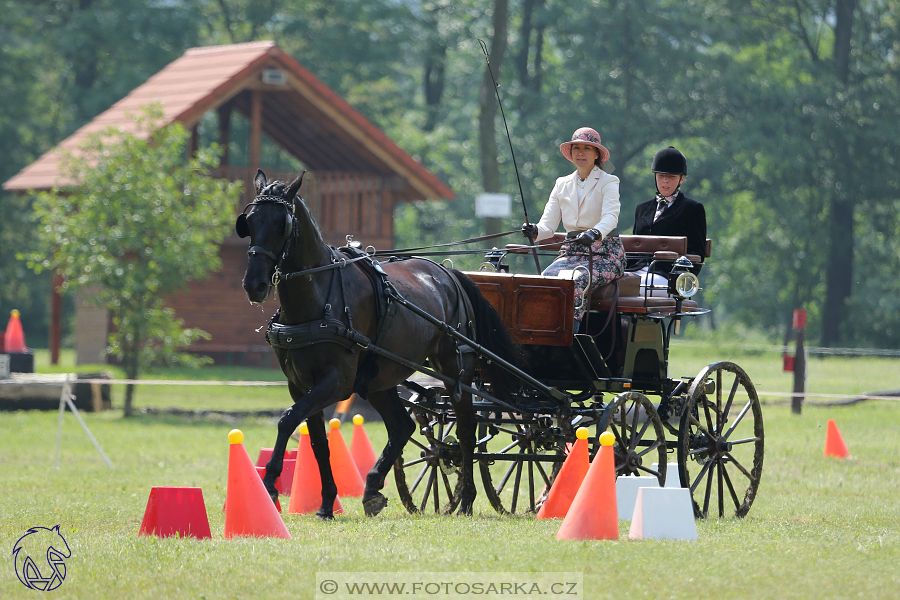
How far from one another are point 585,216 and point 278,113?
18.7 meters

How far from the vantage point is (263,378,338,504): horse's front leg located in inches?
284

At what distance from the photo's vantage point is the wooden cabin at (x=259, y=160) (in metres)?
24.4

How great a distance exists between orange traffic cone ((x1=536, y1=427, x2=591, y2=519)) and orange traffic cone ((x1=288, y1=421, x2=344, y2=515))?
1521 mm

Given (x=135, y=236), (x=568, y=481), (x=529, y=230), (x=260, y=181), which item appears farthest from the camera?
(x=135, y=236)

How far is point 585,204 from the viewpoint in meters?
9.03

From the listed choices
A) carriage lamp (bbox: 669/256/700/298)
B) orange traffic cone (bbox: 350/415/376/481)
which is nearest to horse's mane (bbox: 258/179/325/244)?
carriage lamp (bbox: 669/256/700/298)

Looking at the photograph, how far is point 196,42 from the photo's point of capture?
124 ft

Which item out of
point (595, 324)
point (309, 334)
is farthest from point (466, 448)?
point (309, 334)

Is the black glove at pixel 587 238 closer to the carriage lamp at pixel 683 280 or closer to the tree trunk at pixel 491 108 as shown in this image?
the carriage lamp at pixel 683 280

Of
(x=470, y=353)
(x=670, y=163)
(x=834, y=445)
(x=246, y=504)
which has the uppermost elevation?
(x=670, y=163)

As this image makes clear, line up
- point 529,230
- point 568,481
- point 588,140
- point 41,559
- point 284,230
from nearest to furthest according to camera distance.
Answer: point 41,559
point 284,230
point 568,481
point 529,230
point 588,140

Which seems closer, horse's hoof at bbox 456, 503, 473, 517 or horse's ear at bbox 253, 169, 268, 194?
horse's ear at bbox 253, 169, 268, 194

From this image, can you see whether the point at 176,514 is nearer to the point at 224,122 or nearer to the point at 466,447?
the point at 466,447

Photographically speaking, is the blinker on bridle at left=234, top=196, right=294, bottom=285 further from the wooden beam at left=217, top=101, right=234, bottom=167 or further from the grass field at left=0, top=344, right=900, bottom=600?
the wooden beam at left=217, top=101, right=234, bottom=167
